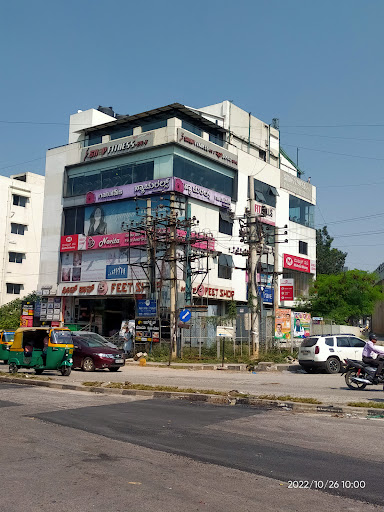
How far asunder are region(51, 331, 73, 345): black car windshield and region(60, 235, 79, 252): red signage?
28.6 meters

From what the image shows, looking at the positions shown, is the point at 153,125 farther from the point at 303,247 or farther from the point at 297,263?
the point at 303,247

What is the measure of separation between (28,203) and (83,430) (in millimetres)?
52776

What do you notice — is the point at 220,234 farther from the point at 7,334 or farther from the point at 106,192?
the point at 7,334

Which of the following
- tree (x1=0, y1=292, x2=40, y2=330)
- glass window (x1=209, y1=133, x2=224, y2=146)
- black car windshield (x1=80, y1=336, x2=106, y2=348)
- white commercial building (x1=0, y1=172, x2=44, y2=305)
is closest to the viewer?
black car windshield (x1=80, y1=336, x2=106, y2=348)

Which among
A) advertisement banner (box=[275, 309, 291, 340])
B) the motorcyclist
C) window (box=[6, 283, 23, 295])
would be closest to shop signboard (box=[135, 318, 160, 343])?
advertisement banner (box=[275, 309, 291, 340])

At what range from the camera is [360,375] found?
49.0 ft

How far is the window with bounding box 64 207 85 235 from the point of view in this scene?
1869 inches

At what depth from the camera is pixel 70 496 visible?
5.16m

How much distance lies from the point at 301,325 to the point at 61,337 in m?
17.4

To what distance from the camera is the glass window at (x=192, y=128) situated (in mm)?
44594

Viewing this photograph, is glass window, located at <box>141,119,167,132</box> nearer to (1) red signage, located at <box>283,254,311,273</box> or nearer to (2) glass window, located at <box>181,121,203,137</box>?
(2) glass window, located at <box>181,121,203,137</box>

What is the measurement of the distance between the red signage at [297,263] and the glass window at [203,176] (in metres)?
10.3

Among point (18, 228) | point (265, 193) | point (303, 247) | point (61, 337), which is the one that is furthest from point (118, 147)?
point (61, 337)

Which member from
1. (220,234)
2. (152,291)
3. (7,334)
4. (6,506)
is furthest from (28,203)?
(6,506)
